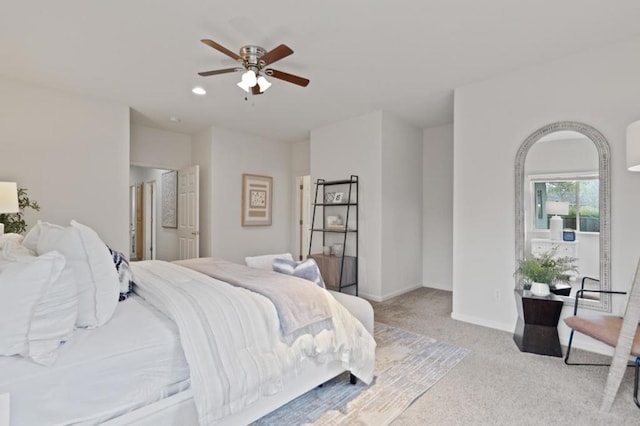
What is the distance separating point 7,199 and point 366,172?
3.98m

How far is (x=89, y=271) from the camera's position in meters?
1.52

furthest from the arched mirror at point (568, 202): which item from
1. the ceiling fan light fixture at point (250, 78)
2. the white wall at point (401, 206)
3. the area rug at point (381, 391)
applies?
the ceiling fan light fixture at point (250, 78)

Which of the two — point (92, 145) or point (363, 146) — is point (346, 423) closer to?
point (363, 146)

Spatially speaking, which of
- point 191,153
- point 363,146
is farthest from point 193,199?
point 363,146

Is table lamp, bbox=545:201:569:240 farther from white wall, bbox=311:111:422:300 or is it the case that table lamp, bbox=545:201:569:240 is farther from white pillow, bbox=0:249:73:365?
white pillow, bbox=0:249:73:365

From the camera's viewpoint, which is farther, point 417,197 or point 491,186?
point 417,197

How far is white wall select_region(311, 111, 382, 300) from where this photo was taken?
443 centimetres

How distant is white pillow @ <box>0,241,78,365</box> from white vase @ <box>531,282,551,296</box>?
3.38 metres

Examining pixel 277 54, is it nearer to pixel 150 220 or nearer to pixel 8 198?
pixel 8 198

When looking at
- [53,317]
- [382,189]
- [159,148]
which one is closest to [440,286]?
[382,189]

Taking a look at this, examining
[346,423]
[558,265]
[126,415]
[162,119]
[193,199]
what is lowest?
[346,423]

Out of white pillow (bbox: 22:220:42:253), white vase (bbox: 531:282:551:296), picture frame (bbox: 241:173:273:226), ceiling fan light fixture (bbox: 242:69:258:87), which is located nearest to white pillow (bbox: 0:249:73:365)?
white pillow (bbox: 22:220:42:253)

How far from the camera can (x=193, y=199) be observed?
209 inches

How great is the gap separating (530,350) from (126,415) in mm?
3009
